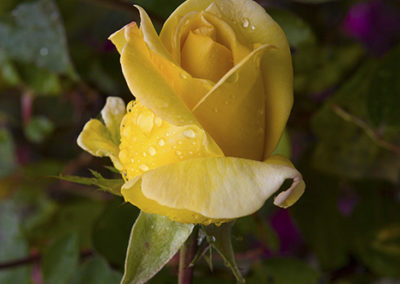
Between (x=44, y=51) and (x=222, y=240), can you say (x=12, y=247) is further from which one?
(x=222, y=240)

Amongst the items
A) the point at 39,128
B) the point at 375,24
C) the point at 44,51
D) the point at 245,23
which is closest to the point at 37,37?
the point at 44,51

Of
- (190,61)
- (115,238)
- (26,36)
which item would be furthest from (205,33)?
(26,36)

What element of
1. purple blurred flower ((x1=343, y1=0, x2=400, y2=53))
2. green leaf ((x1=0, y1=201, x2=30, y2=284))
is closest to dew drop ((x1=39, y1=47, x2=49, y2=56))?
green leaf ((x1=0, y1=201, x2=30, y2=284))

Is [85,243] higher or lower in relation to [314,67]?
lower

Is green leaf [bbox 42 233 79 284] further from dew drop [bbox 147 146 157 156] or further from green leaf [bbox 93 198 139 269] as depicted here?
dew drop [bbox 147 146 157 156]

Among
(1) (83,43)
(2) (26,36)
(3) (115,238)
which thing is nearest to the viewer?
(3) (115,238)

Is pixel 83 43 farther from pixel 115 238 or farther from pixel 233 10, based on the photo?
pixel 233 10
